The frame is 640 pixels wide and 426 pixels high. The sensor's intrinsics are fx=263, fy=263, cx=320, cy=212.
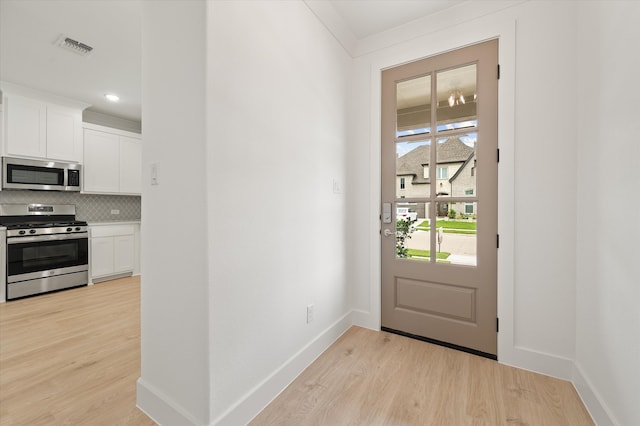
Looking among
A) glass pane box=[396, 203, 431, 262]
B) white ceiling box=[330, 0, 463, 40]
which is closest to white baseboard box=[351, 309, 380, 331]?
glass pane box=[396, 203, 431, 262]

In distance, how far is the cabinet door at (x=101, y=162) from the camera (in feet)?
13.5

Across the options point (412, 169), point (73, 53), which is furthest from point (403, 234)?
point (73, 53)

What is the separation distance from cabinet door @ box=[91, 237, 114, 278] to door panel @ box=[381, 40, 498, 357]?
14.1ft

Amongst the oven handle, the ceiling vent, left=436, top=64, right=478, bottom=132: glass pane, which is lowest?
the oven handle

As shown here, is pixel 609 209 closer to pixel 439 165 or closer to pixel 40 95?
pixel 439 165

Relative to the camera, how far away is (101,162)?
424cm

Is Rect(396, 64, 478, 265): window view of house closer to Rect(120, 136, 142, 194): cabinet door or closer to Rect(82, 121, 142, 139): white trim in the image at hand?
Rect(120, 136, 142, 194): cabinet door

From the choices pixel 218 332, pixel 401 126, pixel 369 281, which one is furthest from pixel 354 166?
pixel 218 332

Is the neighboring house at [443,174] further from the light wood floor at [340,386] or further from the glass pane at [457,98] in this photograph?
the light wood floor at [340,386]

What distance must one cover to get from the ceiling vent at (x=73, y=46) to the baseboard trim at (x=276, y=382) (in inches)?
137

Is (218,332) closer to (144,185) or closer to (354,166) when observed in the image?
(144,185)

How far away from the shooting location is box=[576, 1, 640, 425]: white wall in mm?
1106

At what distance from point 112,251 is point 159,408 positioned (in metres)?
3.82

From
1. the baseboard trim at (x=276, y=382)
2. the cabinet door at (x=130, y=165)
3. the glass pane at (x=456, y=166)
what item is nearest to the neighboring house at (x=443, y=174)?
the glass pane at (x=456, y=166)
